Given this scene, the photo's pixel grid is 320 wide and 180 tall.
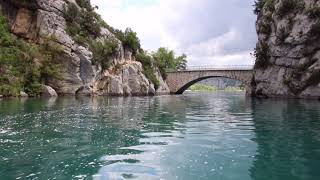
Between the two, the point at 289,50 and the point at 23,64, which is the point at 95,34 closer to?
the point at 23,64

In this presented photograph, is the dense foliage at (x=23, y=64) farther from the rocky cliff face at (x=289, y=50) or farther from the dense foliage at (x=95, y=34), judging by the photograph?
the rocky cliff face at (x=289, y=50)

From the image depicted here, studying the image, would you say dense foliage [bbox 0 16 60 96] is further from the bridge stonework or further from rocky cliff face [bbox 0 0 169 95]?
the bridge stonework

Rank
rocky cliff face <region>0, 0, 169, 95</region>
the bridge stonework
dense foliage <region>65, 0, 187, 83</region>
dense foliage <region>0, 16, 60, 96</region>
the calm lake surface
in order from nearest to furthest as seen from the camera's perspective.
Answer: the calm lake surface < dense foliage <region>0, 16, 60, 96</region> < rocky cliff face <region>0, 0, 169, 95</region> < dense foliage <region>65, 0, 187, 83</region> < the bridge stonework

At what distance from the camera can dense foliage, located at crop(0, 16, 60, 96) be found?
52.1 metres

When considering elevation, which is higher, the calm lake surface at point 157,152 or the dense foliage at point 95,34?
the dense foliage at point 95,34

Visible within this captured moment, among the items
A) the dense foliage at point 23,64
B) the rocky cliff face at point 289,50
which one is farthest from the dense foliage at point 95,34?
the rocky cliff face at point 289,50

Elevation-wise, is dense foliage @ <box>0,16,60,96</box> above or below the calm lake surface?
above

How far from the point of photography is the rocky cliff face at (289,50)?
56375 millimetres

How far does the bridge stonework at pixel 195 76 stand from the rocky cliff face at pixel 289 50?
677 inches

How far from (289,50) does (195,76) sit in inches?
1593

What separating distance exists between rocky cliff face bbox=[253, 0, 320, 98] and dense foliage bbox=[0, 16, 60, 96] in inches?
1485

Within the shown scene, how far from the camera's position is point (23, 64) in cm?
5700

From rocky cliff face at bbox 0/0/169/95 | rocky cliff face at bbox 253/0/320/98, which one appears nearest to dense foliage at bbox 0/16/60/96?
rocky cliff face at bbox 0/0/169/95

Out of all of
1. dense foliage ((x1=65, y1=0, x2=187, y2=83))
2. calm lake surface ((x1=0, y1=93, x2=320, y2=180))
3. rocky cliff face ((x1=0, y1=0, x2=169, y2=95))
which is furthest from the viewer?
dense foliage ((x1=65, y1=0, x2=187, y2=83))
